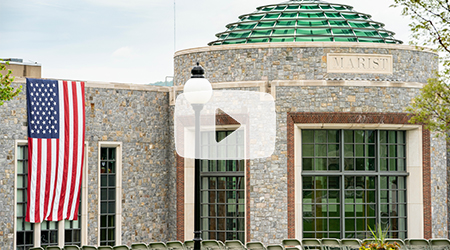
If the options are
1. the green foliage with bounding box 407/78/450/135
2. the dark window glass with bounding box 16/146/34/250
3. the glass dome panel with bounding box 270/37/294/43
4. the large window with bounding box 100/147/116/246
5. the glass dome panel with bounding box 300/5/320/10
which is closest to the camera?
the green foliage with bounding box 407/78/450/135

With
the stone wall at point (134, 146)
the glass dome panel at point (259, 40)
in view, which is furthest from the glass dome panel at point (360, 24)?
the stone wall at point (134, 146)

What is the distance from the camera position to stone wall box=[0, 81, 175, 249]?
22.1 metres

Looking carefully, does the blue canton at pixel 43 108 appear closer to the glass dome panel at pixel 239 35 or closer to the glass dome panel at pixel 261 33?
the glass dome panel at pixel 239 35

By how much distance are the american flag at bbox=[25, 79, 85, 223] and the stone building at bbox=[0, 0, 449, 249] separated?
1.14 ft

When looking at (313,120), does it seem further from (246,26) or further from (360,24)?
(246,26)

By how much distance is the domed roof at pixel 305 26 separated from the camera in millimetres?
24281

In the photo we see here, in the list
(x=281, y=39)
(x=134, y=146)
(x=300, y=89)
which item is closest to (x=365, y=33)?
(x=281, y=39)

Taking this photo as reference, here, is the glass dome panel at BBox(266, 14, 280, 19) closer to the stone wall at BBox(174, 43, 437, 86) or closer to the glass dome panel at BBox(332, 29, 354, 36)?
the glass dome panel at BBox(332, 29, 354, 36)

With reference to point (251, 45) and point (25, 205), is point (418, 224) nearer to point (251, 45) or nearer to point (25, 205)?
point (251, 45)

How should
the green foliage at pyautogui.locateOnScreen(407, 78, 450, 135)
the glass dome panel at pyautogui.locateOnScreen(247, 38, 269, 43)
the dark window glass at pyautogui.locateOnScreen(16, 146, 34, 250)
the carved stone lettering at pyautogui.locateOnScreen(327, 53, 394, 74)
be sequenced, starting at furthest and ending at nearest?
the glass dome panel at pyautogui.locateOnScreen(247, 38, 269, 43), the carved stone lettering at pyautogui.locateOnScreen(327, 53, 394, 74), the dark window glass at pyautogui.locateOnScreen(16, 146, 34, 250), the green foliage at pyautogui.locateOnScreen(407, 78, 450, 135)

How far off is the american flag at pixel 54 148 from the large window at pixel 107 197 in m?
0.98

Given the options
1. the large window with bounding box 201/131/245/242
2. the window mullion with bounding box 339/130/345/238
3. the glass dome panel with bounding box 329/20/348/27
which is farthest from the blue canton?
the glass dome panel with bounding box 329/20/348/27

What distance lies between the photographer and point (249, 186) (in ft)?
70.7

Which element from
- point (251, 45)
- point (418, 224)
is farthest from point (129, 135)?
point (418, 224)
